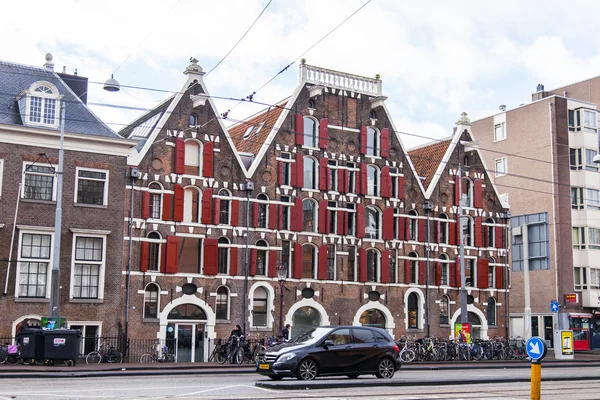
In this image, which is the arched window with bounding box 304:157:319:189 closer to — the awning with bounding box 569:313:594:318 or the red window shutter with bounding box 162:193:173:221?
the red window shutter with bounding box 162:193:173:221

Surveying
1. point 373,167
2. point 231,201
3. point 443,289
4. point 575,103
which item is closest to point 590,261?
point 575,103

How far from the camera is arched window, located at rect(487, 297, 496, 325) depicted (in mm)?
50322

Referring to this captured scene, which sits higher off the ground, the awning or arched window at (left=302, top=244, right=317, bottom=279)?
arched window at (left=302, top=244, right=317, bottom=279)

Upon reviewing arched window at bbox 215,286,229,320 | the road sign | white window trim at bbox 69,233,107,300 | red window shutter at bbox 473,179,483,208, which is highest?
red window shutter at bbox 473,179,483,208

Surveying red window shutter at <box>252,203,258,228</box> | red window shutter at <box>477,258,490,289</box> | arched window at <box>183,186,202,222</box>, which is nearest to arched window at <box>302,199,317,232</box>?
red window shutter at <box>252,203,258,228</box>

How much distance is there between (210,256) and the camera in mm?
40906

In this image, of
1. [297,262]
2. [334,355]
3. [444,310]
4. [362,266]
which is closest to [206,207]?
[297,262]

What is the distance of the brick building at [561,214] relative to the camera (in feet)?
190

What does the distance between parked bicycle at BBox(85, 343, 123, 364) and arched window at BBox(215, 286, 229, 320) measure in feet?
21.2

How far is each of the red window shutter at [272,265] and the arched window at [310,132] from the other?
652 centimetres

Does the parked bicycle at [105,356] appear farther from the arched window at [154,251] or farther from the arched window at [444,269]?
the arched window at [444,269]

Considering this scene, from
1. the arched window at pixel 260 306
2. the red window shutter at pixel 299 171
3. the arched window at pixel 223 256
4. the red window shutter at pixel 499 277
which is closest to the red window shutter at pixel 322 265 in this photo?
the arched window at pixel 260 306

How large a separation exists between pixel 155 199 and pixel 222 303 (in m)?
6.34

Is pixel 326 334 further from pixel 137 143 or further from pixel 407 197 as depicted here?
pixel 407 197
